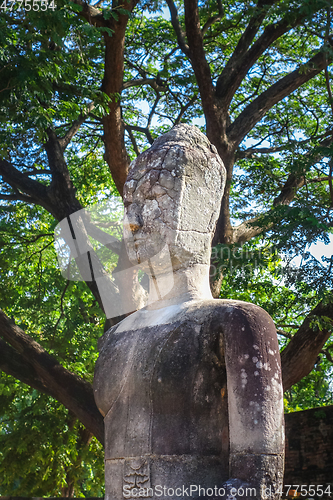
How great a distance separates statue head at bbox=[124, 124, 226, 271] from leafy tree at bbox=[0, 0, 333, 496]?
3.06 metres

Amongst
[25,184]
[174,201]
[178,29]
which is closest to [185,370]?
[174,201]

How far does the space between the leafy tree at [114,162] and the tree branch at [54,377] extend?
19mm

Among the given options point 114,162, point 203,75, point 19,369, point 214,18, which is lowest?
point 19,369

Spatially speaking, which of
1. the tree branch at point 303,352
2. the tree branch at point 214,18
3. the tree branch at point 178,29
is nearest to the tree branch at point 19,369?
the tree branch at point 303,352

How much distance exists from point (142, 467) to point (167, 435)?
7.0 inches

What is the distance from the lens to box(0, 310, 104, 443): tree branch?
22.4 ft

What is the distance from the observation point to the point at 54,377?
6938 millimetres

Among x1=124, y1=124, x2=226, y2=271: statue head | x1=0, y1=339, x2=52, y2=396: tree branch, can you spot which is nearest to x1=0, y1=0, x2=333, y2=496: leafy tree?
x1=0, y1=339, x2=52, y2=396: tree branch

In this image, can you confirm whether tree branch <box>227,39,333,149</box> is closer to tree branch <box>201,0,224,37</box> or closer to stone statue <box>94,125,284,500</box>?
tree branch <box>201,0,224,37</box>

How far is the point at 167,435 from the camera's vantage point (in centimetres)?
222

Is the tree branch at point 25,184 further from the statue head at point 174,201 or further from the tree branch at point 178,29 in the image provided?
the statue head at point 174,201

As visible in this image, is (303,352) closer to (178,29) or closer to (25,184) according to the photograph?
(25,184)

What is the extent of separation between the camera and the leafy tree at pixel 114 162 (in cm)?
628

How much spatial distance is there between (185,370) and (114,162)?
5.43 meters
